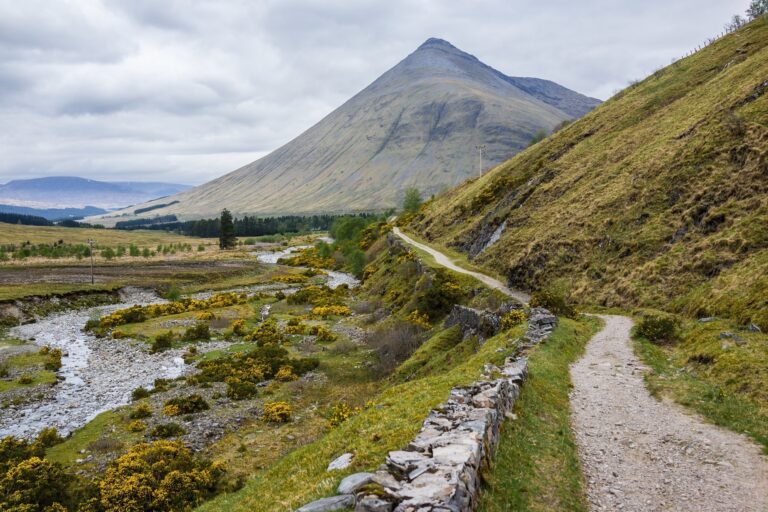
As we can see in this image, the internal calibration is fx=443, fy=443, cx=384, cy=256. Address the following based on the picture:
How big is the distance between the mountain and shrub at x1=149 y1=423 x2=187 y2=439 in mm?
32502

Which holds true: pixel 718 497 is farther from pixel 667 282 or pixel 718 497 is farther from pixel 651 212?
pixel 651 212

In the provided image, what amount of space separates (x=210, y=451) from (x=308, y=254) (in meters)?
128

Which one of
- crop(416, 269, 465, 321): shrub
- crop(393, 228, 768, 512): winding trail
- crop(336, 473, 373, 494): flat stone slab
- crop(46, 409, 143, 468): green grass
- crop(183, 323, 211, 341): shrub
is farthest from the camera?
crop(183, 323, 211, 341): shrub

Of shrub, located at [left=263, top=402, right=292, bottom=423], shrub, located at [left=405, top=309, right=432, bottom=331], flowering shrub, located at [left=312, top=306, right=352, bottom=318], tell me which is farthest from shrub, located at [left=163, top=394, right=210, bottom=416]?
flowering shrub, located at [left=312, top=306, right=352, bottom=318]

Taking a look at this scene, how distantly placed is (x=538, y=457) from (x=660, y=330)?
53.4ft

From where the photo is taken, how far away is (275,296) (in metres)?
83.4

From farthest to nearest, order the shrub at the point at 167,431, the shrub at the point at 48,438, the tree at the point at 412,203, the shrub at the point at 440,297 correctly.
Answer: the tree at the point at 412,203 → the shrub at the point at 440,297 → the shrub at the point at 167,431 → the shrub at the point at 48,438

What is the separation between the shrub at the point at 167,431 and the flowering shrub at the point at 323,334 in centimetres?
2274

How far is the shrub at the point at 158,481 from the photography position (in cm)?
1992

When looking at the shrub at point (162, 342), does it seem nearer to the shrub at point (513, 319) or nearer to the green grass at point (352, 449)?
the green grass at point (352, 449)

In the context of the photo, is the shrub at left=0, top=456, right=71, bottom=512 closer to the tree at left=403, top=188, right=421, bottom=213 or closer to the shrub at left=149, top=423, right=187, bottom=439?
the shrub at left=149, top=423, right=187, bottom=439

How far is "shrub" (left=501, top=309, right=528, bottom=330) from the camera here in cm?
2952

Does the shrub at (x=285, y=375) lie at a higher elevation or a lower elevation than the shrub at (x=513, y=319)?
lower

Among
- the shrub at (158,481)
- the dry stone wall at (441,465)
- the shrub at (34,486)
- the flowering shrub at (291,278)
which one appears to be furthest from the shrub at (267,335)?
the flowering shrub at (291,278)
